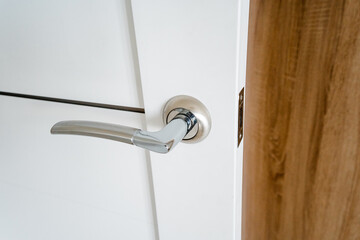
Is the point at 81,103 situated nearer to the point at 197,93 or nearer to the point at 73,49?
the point at 73,49

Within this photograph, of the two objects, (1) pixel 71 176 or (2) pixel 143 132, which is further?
(1) pixel 71 176

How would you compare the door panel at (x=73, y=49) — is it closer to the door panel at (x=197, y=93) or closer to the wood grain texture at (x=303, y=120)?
the door panel at (x=197, y=93)

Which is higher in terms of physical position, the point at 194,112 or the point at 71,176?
the point at 194,112

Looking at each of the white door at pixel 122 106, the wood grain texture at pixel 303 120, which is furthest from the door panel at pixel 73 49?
the wood grain texture at pixel 303 120

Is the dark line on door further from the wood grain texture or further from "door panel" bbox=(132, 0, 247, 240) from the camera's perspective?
the wood grain texture

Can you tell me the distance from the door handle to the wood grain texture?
95mm

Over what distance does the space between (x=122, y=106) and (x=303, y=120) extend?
9.1 inches

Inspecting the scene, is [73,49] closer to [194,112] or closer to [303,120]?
[194,112]

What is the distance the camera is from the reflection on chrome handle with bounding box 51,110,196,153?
9.5 inches

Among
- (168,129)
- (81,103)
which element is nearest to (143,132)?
(168,129)

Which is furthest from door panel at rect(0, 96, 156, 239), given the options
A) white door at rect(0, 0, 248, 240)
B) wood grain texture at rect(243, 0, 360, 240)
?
wood grain texture at rect(243, 0, 360, 240)

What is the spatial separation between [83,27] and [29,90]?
17 centimetres

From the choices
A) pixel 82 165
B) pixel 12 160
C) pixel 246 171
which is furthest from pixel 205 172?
pixel 12 160

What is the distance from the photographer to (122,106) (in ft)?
1.10
